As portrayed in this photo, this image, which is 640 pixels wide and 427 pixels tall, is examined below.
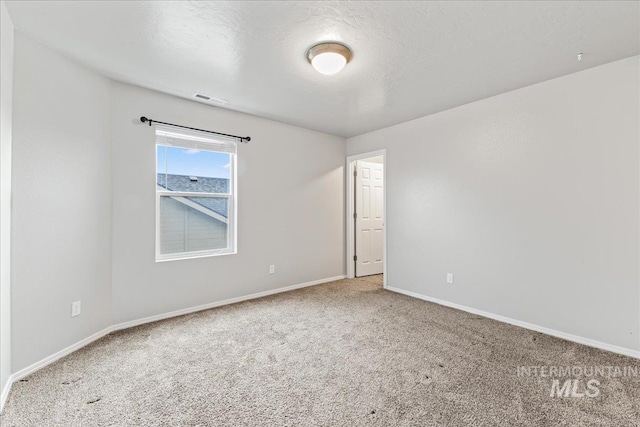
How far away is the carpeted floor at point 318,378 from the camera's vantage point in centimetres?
165

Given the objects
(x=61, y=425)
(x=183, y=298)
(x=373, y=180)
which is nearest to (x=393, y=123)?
(x=373, y=180)

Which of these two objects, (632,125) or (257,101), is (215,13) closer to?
(257,101)

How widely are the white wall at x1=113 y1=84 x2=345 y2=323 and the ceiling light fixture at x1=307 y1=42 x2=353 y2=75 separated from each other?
1742 millimetres

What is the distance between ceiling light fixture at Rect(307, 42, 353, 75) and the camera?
2164mm

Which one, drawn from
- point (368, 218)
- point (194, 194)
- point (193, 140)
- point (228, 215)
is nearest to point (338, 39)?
point (193, 140)

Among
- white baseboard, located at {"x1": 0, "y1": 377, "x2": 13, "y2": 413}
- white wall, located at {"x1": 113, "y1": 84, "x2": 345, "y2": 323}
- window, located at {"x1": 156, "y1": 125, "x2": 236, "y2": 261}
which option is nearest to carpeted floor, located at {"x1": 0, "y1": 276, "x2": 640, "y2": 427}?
white baseboard, located at {"x1": 0, "y1": 377, "x2": 13, "y2": 413}

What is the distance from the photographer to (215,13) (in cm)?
184

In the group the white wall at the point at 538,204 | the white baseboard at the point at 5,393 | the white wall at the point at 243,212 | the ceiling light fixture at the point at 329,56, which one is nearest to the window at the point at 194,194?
the white wall at the point at 243,212

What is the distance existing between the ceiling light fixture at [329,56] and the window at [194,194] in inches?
69.3

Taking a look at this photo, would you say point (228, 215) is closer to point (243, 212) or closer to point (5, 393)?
point (243, 212)

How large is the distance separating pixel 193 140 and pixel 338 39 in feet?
6.87

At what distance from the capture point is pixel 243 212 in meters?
3.75

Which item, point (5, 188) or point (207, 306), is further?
point (207, 306)

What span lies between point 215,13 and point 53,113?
5.21ft
